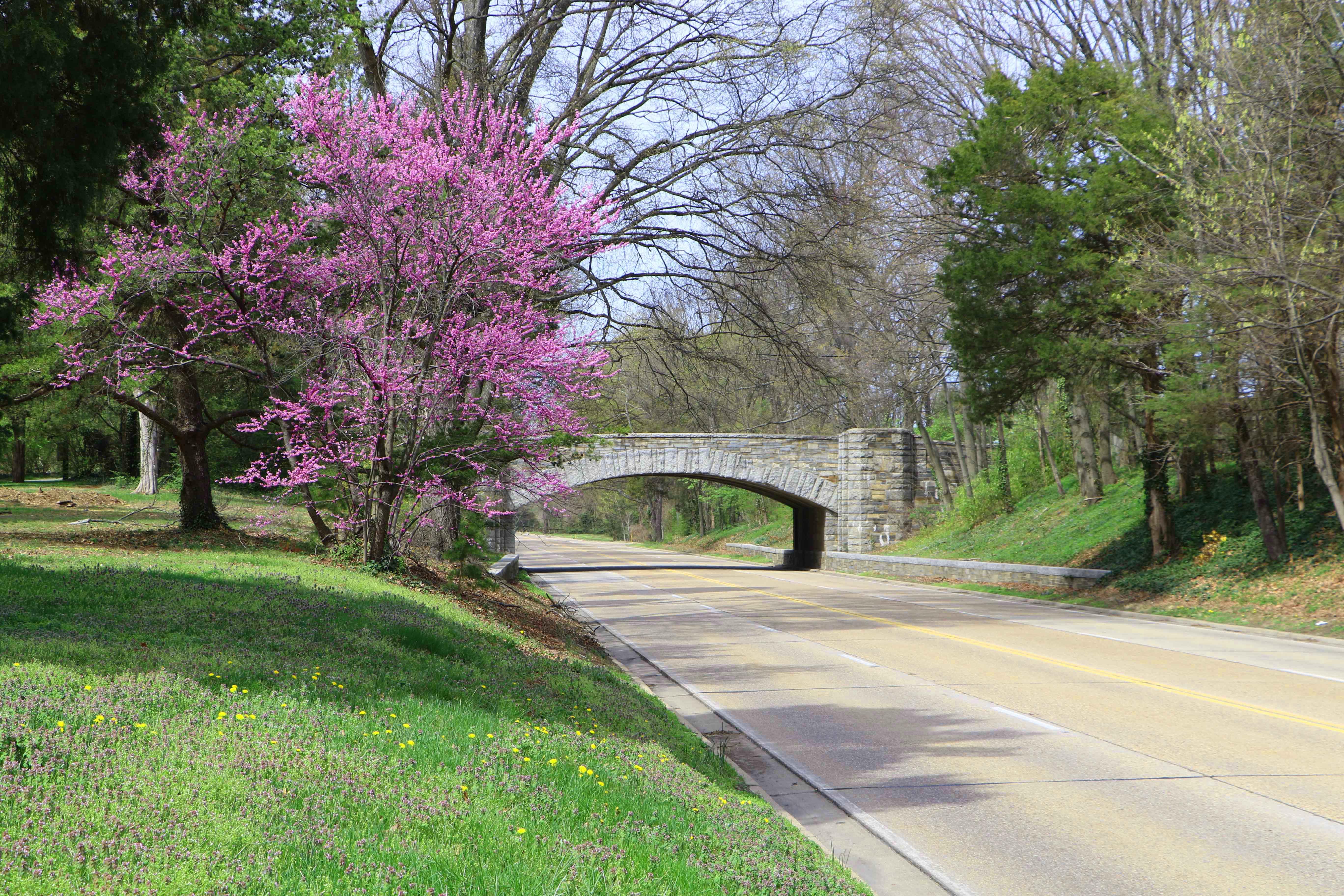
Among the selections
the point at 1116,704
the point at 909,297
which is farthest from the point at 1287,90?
the point at 909,297

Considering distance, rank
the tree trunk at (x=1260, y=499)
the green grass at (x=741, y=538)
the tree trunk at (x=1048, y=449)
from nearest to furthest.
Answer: the tree trunk at (x=1260, y=499), the tree trunk at (x=1048, y=449), the green grass at (x=741, y=538)

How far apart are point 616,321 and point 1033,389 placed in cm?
914

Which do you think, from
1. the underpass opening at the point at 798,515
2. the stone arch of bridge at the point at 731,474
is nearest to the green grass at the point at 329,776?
the stone arch of bridge at the point at 731,474

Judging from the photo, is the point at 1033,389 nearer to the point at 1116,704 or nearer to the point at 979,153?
the point at 979,153

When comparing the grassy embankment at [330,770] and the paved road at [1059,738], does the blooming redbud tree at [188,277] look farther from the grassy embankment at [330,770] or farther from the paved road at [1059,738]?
the paved road at [1059,738]

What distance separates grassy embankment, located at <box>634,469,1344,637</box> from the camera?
17.1 m

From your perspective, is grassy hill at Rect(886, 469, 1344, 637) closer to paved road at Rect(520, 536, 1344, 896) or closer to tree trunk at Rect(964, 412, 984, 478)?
paved road at Rect(520, 536, 1344, 896)

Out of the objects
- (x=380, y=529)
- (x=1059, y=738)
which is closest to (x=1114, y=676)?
(x=1059, y=738)

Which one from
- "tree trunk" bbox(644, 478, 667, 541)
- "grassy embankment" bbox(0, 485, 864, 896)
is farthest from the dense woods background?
"tree trunk" bbox(644, 478, 667, 541)

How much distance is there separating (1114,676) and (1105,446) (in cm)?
2268

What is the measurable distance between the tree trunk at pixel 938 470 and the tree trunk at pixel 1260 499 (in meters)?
19.2

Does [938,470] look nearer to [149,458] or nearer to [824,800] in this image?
[149,458]

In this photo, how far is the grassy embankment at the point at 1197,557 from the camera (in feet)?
56.2

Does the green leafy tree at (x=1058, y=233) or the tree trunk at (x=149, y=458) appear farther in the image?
the tree trunk at (x=149, y=458)
